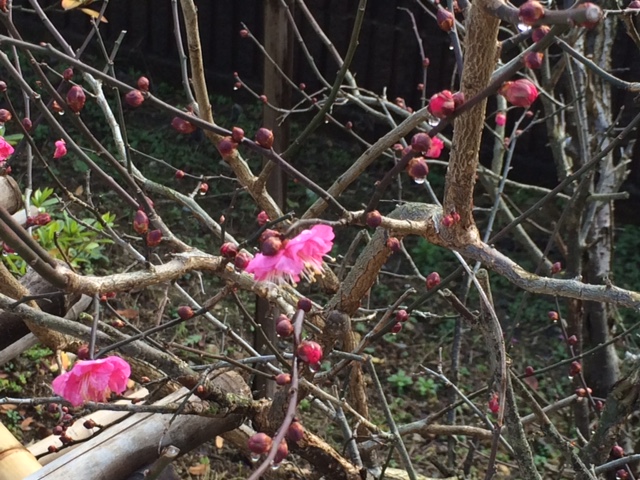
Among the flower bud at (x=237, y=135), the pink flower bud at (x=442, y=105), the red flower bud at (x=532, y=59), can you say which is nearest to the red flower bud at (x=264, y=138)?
the flower bud at (x=237, y=135)

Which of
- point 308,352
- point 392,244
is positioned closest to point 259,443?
point 308,352

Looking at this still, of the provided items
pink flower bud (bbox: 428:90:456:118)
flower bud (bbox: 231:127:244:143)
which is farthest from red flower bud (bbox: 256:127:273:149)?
pink flower bud (bbox: 428:90:456:118)

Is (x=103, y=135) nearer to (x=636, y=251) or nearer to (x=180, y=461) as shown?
(x=180, y=461)

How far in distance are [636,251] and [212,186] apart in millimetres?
2586

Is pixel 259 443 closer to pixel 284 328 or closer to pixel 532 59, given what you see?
pixel 284 328

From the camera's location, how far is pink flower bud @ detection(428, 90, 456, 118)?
0.87 metres

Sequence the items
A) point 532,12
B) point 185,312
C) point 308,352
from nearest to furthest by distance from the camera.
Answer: point 532,12 < point 308,352 < point 185,312

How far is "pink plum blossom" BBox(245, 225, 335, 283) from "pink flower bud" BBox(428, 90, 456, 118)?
222 mm

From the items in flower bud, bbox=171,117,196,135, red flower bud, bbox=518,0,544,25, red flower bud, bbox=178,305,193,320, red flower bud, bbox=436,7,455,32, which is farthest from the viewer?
red flower bud, bbox=178,305,193,320

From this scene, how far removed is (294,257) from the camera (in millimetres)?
905

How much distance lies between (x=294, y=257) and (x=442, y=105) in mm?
256

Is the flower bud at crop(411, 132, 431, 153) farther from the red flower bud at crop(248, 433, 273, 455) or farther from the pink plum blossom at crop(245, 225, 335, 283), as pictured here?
the red flower bud at crop(248, 433, 273, 455)

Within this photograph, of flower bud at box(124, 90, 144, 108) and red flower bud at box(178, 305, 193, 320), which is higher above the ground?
flower bud at box(124, 90, 144, 108)

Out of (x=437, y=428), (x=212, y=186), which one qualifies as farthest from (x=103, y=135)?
(x=437, y=428)
